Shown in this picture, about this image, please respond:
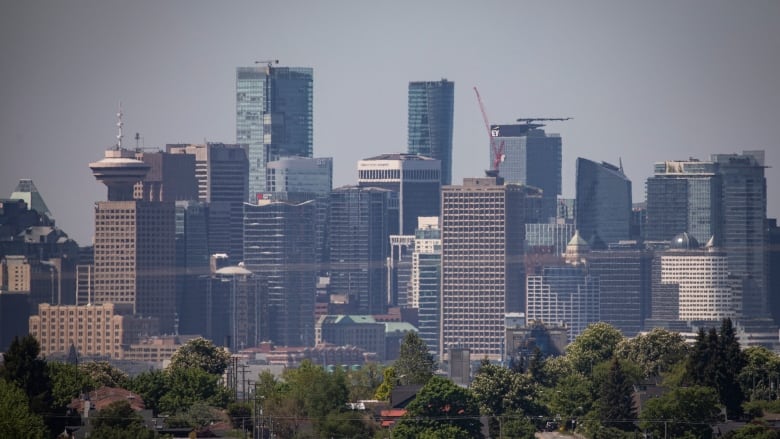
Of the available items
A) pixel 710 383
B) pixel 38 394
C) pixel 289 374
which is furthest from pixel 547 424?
pixel 38 394

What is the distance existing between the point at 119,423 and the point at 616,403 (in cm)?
2401

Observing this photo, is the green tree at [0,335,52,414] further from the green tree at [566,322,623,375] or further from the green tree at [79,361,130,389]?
the green tree at [566,322,623,375]

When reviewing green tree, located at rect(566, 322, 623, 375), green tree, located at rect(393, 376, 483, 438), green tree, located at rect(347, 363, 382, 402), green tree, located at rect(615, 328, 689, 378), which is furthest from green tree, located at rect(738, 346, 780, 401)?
green tree, located at rect(347, 363, 382, 402)

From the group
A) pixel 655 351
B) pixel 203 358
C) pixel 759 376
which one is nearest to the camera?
pixel 759 376

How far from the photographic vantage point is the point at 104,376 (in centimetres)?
13138

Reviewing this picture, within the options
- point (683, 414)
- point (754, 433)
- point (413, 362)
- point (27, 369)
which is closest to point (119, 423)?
point (27, 369)

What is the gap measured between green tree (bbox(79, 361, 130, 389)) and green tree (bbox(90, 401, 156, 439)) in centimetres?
1872

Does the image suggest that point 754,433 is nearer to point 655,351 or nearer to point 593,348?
point 655,351

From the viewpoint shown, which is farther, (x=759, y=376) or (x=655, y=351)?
(x=655, y=351)

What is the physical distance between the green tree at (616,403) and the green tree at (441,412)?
5770 mm

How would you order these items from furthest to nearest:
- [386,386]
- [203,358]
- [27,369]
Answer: [203,358], [386,386], [27,369]

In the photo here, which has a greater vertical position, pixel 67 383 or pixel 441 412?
pixel 67 383

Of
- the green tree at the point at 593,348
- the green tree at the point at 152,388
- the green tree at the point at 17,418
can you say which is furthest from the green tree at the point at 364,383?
the green tree at the point at 17,418

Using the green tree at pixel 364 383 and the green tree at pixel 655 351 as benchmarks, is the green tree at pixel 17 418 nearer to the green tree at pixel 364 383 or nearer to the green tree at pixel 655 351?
the green tree at pixel 364 383
